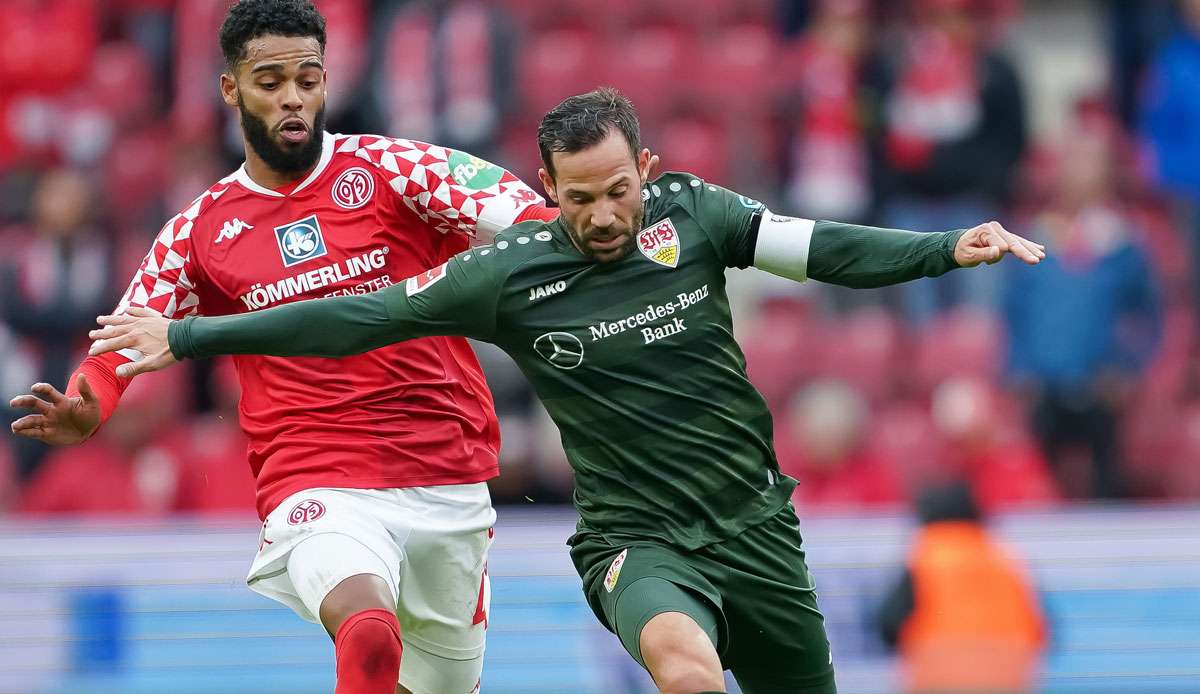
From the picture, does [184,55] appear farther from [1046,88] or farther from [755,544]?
[755,544]

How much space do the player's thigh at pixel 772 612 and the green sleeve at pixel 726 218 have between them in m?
0.78

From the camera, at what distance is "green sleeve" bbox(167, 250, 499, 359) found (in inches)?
195

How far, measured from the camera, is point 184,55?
12.1 metres

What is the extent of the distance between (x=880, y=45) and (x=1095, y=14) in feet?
6.66

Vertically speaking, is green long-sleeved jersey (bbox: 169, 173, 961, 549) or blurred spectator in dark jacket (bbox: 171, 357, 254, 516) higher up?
green long-sleeved jersey (bbox: 169, 173, 961, 549)

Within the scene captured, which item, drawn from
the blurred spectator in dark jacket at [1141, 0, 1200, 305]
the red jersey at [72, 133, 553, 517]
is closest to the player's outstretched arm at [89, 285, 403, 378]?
the red jersey at [72, 133, 553, 517]

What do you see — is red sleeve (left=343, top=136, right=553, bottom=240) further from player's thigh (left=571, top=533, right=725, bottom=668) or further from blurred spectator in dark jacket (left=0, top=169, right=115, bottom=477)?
blurred spectator in dark jacket (left=0, top=169, right=115, bottom=477)

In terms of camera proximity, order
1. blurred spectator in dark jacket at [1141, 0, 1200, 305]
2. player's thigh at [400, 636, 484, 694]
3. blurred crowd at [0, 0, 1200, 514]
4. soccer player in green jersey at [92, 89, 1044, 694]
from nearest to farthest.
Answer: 1. soccer player in green jersey at [92, 89, 1044, 694]
2. player's thigh at [400, 636, 484, 694]
3. blurred crowd at [0, 0, 1200, 514]
4. blurred spectator in dark jacket at [1141, 0, 1200, 305]

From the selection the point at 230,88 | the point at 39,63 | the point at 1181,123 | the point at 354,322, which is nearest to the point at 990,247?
the point at 354,322

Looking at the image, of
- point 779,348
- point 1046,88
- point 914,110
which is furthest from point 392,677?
point 1046,88

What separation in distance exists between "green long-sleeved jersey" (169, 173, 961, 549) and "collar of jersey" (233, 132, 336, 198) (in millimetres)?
789

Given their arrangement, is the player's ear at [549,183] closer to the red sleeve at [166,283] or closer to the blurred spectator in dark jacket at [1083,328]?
the red sleeve at [166,283]

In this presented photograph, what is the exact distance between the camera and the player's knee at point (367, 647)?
195 inches

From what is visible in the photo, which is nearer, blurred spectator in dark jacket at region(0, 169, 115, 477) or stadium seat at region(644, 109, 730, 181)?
blurred spectator in dark jacket at region(0, 169, 115, 477)
